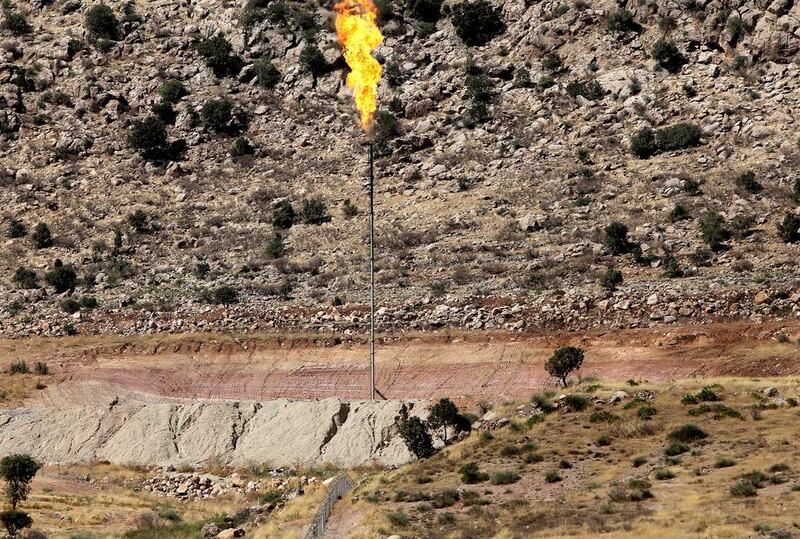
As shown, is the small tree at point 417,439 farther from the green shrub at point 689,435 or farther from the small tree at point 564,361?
the green shrub at point 689,435

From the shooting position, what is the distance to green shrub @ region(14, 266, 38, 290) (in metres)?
66.9

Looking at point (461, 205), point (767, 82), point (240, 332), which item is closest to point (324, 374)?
point (240, 332)

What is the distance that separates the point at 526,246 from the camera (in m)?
63.1

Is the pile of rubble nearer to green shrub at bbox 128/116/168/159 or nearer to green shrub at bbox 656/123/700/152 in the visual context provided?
green shrub at bbox 656/123/700/152

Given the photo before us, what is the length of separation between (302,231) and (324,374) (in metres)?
21.1

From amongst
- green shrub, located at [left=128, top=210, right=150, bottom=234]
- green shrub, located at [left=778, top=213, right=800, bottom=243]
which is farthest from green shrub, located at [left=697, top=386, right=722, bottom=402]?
green shrub, located at [left=128, top=210, right=150, bottom=234]

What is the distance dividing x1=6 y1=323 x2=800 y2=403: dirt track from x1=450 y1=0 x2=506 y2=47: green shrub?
42.8 m

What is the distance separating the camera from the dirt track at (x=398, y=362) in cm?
4694

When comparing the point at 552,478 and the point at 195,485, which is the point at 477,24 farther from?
the point at 552,478

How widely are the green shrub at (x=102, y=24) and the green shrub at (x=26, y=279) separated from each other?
34910 millimetres

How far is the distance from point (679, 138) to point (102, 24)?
55.1 meters

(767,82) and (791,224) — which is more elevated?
(767,82)

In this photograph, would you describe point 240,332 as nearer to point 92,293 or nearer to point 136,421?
point 136,421

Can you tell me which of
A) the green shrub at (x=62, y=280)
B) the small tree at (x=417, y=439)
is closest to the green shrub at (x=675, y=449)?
the small tree at (x=417, y=439)
